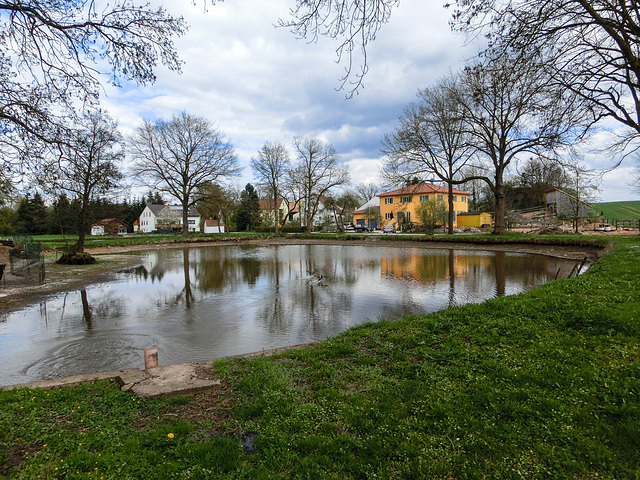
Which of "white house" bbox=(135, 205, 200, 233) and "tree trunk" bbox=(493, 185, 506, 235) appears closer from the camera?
"tree trunk" bbox=(493, 185, 506, 235)

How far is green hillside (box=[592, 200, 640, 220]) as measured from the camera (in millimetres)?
40156

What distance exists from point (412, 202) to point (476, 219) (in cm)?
1095

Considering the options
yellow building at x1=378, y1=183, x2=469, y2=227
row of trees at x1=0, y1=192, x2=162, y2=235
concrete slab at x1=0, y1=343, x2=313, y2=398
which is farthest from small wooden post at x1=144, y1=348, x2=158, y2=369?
yellow building at x1=378, y1=183, x2=469, y2=227

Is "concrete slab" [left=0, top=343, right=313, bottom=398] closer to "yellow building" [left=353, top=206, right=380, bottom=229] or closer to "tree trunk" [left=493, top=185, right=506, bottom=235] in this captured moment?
"tree trunk" [left=493, top=185, right=506, bottom=235]

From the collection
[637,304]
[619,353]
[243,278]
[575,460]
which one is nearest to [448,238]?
[243,278]

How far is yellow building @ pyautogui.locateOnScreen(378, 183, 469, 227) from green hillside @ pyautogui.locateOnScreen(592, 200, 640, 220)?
18.1 meters

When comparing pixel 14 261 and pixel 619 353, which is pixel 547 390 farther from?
pixel 14 261

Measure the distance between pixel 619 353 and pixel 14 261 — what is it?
69.1ft

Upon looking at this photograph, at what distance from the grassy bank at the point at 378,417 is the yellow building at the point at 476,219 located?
173 ft

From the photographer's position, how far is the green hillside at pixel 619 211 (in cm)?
4016

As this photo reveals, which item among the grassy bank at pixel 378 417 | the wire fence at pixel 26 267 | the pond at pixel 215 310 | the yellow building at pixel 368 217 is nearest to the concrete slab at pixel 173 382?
the grassy bank at pixel 378 417

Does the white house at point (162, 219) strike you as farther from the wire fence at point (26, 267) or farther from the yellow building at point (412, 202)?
the wire fence at point (26, 267)

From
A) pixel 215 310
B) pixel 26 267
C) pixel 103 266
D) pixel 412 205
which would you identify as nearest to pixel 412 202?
pixel 412 205

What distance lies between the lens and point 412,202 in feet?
195
